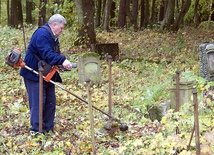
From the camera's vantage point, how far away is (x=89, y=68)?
9312 millimetres

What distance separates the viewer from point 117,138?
17.6ft

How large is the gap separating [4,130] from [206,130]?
11.4 feet

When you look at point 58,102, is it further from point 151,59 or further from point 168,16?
point 168,16

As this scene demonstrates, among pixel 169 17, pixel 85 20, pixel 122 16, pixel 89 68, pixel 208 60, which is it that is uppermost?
pixel 122 16

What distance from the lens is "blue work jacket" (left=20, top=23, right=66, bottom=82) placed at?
496 centimetres

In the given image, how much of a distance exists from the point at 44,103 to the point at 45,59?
794 millimetres

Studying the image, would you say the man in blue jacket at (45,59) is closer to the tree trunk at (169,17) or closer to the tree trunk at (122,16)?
the tree trunk at (169,17)

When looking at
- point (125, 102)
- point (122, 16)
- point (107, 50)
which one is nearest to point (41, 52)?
point (125, 102)

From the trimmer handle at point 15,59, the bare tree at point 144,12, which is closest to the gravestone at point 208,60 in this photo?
the trimmer handle at point 15,59

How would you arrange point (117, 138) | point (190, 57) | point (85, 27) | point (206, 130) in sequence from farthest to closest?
point (85, 27) → point (190, 57) → point (117, 138) → point (206, 130)

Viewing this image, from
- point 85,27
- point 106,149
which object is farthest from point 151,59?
point 106,149

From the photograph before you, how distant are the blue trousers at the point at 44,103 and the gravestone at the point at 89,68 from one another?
3607 millimetres

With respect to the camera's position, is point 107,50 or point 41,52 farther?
point 107,50

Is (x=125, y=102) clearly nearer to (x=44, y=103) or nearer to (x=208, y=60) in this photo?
(x=208, y=60)
